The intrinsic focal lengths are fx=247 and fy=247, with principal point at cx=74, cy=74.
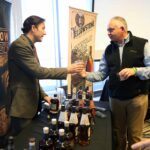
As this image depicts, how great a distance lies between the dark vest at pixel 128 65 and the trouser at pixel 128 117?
7 cm

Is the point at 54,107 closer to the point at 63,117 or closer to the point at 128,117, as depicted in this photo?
the point at 63,117

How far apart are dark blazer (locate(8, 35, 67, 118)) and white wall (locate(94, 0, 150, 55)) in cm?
177

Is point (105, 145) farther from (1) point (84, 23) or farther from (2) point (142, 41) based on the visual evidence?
(1) point (84, 23)

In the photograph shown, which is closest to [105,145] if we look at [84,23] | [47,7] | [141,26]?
[84,23]

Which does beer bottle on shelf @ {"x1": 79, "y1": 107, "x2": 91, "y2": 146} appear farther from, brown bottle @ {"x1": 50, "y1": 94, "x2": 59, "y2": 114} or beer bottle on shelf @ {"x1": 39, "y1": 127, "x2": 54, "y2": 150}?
brown bottle @ {"x1": 50, "y1": 94, "x2": 59, "y2": 114}

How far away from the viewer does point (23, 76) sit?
2072 millimetres

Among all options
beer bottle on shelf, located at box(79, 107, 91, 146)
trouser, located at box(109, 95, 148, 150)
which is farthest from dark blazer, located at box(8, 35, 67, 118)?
trouser, located at box(109, 95, 148, 150)

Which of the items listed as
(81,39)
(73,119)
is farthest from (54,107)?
(81,39)

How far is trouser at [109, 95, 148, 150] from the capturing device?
2.39 meters

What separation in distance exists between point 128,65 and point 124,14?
1.66 m

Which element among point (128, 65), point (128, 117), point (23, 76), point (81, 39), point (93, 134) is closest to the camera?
point (93, 134)

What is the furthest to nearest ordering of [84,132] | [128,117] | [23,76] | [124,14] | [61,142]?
[124,14] → [128,117] → [23,76] → [84,132] → [61,142]

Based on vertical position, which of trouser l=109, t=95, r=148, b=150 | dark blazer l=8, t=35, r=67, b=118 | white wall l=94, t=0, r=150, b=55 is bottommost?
trouser l=109, t=95, r=148, b=150

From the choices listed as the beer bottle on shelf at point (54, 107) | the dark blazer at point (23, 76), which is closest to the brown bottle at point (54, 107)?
the beer bottle on shelf at point (54, 107)
